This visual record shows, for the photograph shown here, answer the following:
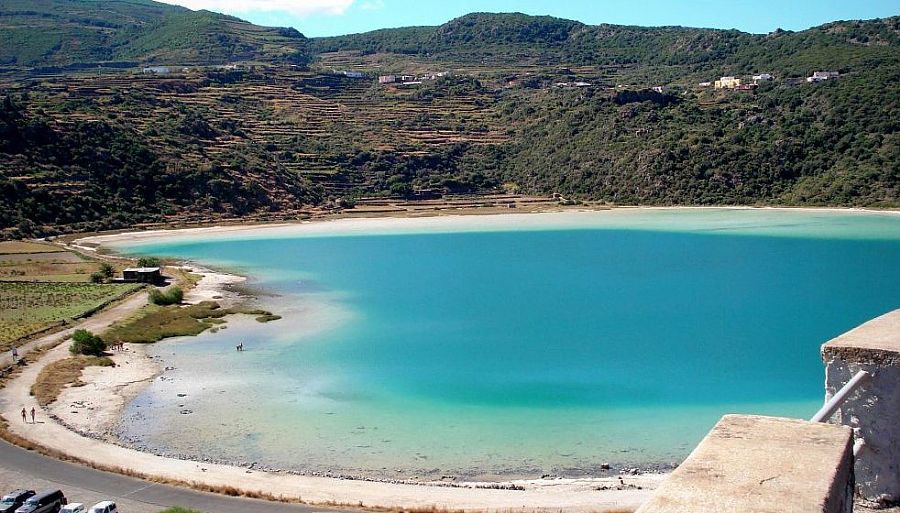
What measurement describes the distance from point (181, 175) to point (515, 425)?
214ft

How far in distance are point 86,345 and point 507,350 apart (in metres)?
15.0

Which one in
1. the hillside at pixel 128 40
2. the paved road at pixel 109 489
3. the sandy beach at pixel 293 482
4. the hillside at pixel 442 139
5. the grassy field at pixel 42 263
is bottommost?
the grassy field at pixel 42 263

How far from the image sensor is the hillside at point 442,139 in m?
79.4

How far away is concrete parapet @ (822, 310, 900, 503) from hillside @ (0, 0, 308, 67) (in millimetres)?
160503

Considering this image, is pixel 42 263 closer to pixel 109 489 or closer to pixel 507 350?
pixel 507 350

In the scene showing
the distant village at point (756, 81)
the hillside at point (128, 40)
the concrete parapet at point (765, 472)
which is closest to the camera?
the concrete parapet at point (765, 472)

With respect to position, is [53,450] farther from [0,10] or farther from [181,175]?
[0,10]

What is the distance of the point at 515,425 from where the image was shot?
937 inches

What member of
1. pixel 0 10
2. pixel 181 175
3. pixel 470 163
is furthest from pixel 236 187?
pixel 0 10

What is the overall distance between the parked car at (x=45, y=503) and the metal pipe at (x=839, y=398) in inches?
562

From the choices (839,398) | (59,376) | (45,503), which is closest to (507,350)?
(59,376)

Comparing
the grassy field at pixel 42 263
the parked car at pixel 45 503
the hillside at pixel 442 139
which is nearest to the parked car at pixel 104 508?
the parked car at pixel 45 503

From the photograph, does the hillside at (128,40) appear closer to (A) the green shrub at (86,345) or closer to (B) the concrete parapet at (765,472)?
(A) the green shrub at (86,345)

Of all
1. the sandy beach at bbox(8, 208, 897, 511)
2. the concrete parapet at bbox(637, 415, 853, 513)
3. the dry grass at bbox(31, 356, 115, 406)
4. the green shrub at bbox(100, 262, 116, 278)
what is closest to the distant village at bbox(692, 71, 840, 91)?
the green shrub at bbox(100, 262, 116, 278)
